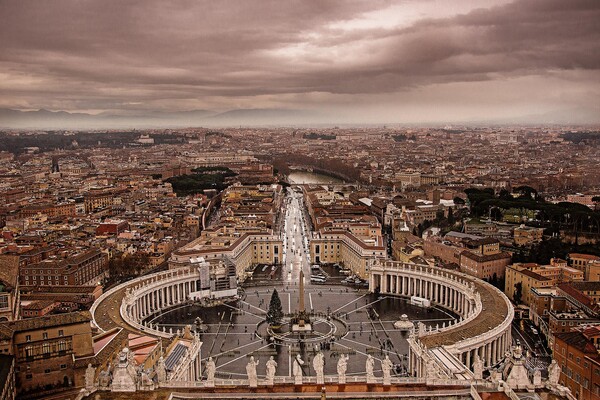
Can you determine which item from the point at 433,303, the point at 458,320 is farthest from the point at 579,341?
the point at 433,303

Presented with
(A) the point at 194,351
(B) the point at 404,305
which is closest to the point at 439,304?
(B) the point at 404,305

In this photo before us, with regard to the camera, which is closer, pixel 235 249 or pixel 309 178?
pixel 235 249

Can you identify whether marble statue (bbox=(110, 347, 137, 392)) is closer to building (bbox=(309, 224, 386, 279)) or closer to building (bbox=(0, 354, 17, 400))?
building (bbox=(0, 354, 17, 400))

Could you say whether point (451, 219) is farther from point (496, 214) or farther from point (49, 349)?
point (49, 349)

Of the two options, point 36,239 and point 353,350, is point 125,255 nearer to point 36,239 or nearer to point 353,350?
point 36,239

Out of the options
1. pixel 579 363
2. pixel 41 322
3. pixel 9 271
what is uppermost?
pixel 9 271

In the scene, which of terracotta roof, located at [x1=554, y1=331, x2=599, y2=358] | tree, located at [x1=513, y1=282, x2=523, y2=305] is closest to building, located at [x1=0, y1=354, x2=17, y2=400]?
terracotta roof, located at [x1=554, y1=331, x2=599, y2=358]
